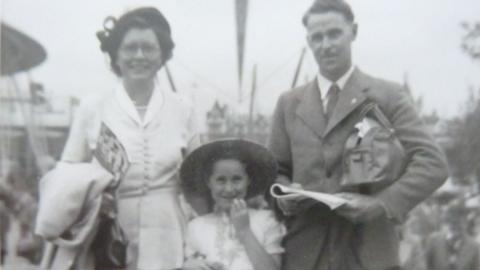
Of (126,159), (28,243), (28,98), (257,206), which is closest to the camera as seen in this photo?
(126,159)

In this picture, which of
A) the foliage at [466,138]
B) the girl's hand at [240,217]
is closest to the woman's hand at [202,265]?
the girl's hand at [240,217]

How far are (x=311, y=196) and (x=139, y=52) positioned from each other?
65cm

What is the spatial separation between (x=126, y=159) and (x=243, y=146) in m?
0.34

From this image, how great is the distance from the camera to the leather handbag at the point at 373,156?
201 cm

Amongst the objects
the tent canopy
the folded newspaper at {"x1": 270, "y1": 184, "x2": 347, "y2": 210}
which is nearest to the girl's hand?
the folded newspaper at {"x1": 270, "y1": 184, "x2": 347, "y2": 210}

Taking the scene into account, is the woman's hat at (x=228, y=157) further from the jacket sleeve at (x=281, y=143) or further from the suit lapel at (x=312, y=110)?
the suit lapel at (x=312, y=110)

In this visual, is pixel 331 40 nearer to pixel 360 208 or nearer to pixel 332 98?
pixel 332 98

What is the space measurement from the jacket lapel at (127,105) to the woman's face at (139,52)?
7cm

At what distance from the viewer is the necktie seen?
7.09 ft

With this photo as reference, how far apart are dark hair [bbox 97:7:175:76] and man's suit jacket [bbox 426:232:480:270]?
2.57 metres

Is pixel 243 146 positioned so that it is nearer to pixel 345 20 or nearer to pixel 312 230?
pixel 312 230

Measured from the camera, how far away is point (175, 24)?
7.66 ft

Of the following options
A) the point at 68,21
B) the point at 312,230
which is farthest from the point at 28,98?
the point at 312,230

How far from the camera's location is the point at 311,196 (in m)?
2.00
